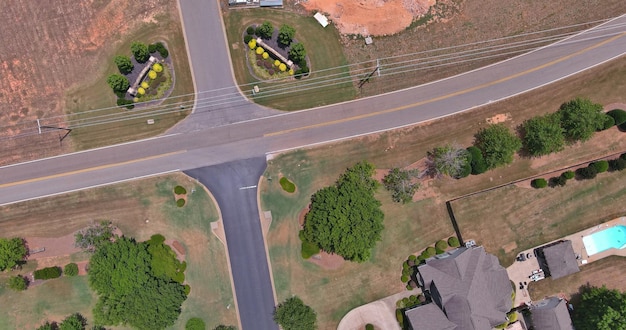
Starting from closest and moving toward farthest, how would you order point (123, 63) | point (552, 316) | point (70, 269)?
point (70, 269)
point (123, 63)
point (552, 316)

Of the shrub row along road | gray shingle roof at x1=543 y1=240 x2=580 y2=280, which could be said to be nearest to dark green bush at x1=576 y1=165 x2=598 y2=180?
gray shingle roof at x1=543 y1=240 x2=580 y2=280

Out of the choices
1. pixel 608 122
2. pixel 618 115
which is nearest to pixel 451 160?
pixel 608 122

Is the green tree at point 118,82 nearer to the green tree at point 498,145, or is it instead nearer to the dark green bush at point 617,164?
the green tree at point 498,145

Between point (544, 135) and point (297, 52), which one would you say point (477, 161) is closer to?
point (544, 135)

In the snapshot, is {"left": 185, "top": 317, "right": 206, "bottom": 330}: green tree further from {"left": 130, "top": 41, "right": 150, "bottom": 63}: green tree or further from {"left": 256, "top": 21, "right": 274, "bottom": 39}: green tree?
{"left": 256, "top": 21, "right": 274, "bottom": 39}: green tree

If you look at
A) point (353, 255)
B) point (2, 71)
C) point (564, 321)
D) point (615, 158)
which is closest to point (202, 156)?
point (353, 255)

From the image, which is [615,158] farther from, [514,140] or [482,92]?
[482,92]

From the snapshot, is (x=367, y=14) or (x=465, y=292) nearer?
(x=465, y=292)
